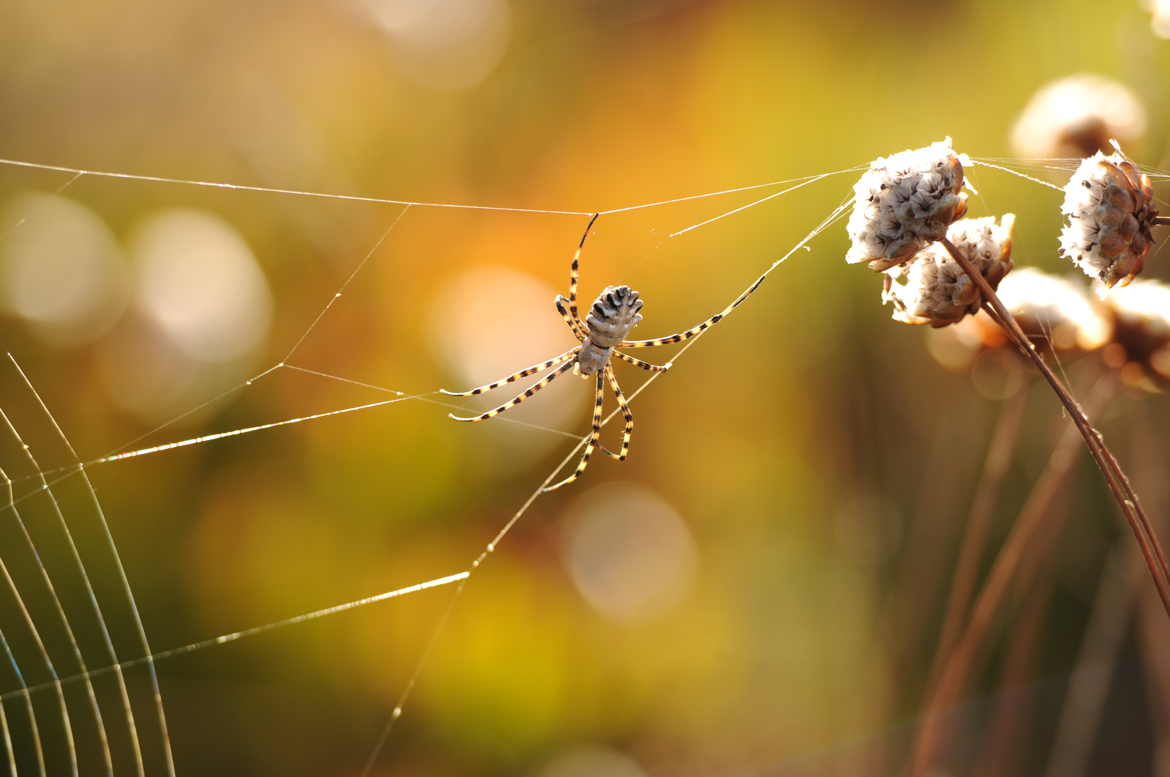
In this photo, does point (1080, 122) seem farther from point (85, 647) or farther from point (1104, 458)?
point (85, 647)

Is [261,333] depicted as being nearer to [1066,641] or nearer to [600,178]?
[600,178]

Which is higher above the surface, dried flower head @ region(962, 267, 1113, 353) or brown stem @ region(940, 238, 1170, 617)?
dried flower head @ region(962, 267, 1113, 353)

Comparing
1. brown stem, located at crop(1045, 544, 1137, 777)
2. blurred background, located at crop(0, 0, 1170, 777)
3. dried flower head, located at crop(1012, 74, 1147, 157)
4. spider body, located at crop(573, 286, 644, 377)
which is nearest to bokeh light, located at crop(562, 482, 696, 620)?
blurred background, located at crop(0, 0, 1170, 777)

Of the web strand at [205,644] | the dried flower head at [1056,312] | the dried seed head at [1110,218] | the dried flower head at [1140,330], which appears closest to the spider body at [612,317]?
the web strand at [205,644]

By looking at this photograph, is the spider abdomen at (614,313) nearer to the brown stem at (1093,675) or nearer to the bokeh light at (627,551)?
the bokeh light at (627,551)

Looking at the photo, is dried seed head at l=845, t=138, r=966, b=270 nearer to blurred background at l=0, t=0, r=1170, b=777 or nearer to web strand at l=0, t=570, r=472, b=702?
web strand at l=0, t=570, r=472, b=702

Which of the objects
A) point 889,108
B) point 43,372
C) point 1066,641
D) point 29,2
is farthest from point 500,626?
point 29,2
